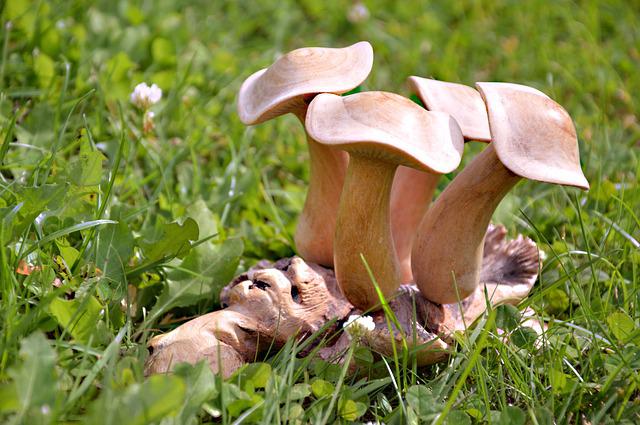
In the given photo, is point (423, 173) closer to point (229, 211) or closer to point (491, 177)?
point (491, 177)

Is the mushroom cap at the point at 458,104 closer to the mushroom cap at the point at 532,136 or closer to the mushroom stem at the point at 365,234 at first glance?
the mushroom cap at the point at 532,136

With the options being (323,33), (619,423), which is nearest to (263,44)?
(323,33)

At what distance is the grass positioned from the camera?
1.41 m

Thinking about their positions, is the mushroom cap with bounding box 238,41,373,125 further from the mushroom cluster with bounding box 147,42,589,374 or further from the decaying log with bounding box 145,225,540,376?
the decaying log with bounding box 145,225,540,376

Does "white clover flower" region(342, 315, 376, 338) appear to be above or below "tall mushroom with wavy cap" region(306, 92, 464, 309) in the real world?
below

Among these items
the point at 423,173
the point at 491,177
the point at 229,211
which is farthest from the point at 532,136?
the point at 229,211

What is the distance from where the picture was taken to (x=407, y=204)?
5.90 feet

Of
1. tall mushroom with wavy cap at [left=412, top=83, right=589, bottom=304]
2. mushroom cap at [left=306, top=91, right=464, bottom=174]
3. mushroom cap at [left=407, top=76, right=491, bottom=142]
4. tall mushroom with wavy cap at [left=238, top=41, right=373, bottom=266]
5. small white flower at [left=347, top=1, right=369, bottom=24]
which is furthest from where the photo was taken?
A: small white flower at [left=347, top=1, right=369, bottom=24]

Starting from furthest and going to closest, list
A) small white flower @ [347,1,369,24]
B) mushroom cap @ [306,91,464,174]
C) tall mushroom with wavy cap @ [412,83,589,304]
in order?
small white flower @ [347,1,369,24], tall mushroom with wavy cap @ [412,83,589,304], mushroom cap @ [306,91,464,174]

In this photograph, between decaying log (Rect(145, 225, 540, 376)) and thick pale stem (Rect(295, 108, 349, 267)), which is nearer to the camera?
decaying log (Rect(145, 225, 540, 376))

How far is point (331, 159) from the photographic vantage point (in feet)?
5.49

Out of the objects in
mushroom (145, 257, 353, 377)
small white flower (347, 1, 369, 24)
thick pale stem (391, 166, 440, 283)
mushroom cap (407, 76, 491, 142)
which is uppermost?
mushroom cap (407, 76, 491, 142)

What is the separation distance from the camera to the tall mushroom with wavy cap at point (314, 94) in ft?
4.97

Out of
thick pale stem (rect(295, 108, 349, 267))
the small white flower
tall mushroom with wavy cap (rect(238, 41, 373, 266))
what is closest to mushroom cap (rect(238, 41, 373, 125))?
tall mushroom with wavy cap (rect(238, 41, 373, 266))
